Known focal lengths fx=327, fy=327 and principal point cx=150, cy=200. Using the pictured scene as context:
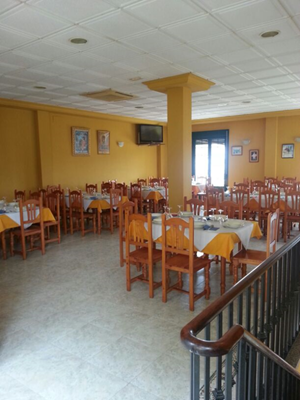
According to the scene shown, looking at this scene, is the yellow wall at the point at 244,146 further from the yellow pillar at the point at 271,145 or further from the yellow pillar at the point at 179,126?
the yellow pillar at the point at 179,126

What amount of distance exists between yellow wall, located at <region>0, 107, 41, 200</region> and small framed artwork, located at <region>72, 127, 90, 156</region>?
1.19 m

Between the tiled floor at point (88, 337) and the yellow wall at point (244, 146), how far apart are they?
→ 760 centimetres

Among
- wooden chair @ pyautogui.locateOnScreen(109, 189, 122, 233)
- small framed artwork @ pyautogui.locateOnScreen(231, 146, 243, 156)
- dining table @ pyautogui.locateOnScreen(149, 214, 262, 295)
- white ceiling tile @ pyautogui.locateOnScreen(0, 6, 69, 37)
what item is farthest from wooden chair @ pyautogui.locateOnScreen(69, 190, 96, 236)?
small framed artwork @ pyautogui.locateOnScreen(231, 146, 243, 156)

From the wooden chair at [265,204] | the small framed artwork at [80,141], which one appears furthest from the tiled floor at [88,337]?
the small framed artwork at [80,141]

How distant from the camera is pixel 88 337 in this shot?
3.05 m

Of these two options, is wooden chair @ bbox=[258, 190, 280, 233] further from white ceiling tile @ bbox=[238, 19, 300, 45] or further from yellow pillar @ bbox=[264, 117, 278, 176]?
yellow pillar @ bbox=[264, 117, 278, 176]

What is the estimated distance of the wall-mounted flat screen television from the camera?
38.1 feet

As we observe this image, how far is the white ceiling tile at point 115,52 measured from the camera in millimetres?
4289

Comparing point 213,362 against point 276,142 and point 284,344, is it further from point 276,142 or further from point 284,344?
point 276,142

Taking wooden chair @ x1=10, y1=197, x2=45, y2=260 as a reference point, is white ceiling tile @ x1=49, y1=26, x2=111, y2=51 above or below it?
above

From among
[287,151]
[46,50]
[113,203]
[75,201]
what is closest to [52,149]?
[75,201]

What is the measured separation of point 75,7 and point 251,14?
5.88 feet

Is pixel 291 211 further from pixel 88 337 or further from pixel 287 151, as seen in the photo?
pixel 287 151

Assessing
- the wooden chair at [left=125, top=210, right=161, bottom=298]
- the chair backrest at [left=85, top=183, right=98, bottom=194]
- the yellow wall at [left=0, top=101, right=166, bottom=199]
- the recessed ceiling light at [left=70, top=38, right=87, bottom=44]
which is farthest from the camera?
the chair backrest at [left=85, top=183, right=98, bottom=194]
